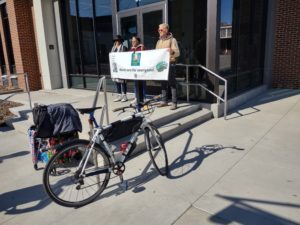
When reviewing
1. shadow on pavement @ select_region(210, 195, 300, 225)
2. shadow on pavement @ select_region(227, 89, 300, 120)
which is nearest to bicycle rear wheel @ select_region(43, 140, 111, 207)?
shadow on pavement @ select_region(210, 195, 300, 225)

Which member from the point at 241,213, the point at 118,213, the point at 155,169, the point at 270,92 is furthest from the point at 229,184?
the point at 270,92

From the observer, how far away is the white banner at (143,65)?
484cm

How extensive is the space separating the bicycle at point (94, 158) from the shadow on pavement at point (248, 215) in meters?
1.02

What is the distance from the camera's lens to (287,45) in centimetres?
852

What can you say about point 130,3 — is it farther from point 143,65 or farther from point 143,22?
point 143,65

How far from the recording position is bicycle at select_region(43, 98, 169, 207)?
110 inches

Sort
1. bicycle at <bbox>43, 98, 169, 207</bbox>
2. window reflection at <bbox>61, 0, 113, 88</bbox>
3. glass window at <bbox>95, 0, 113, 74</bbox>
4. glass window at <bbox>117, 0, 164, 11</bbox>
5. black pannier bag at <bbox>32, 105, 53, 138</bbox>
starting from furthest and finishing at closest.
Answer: window reflection at <bbox>61, 0, 113, 88</bbox> < glass window at <bbox>95, 0, 113, 74</bbox> < glass window at <bbox>117, 0, 164, 11</bbox> < black pannier bag at <bbox>32, 105, 53, 138</bbox> < bicycle at <bbox>43, 98, 169, 207</bbox>

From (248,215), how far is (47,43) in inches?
353

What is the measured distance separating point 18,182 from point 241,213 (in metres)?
2.80

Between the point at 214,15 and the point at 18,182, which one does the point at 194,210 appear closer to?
the point at 18,182

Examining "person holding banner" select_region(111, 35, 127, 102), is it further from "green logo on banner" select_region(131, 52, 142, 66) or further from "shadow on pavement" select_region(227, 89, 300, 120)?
"shadow on pavement" select_region(227, 89, 300, 120)

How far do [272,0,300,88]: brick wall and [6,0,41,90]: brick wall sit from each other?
8.75 meters

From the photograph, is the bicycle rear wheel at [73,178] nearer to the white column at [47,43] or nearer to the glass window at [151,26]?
the glass window at [151,26]

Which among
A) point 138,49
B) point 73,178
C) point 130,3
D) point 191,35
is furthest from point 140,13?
point 73,178
